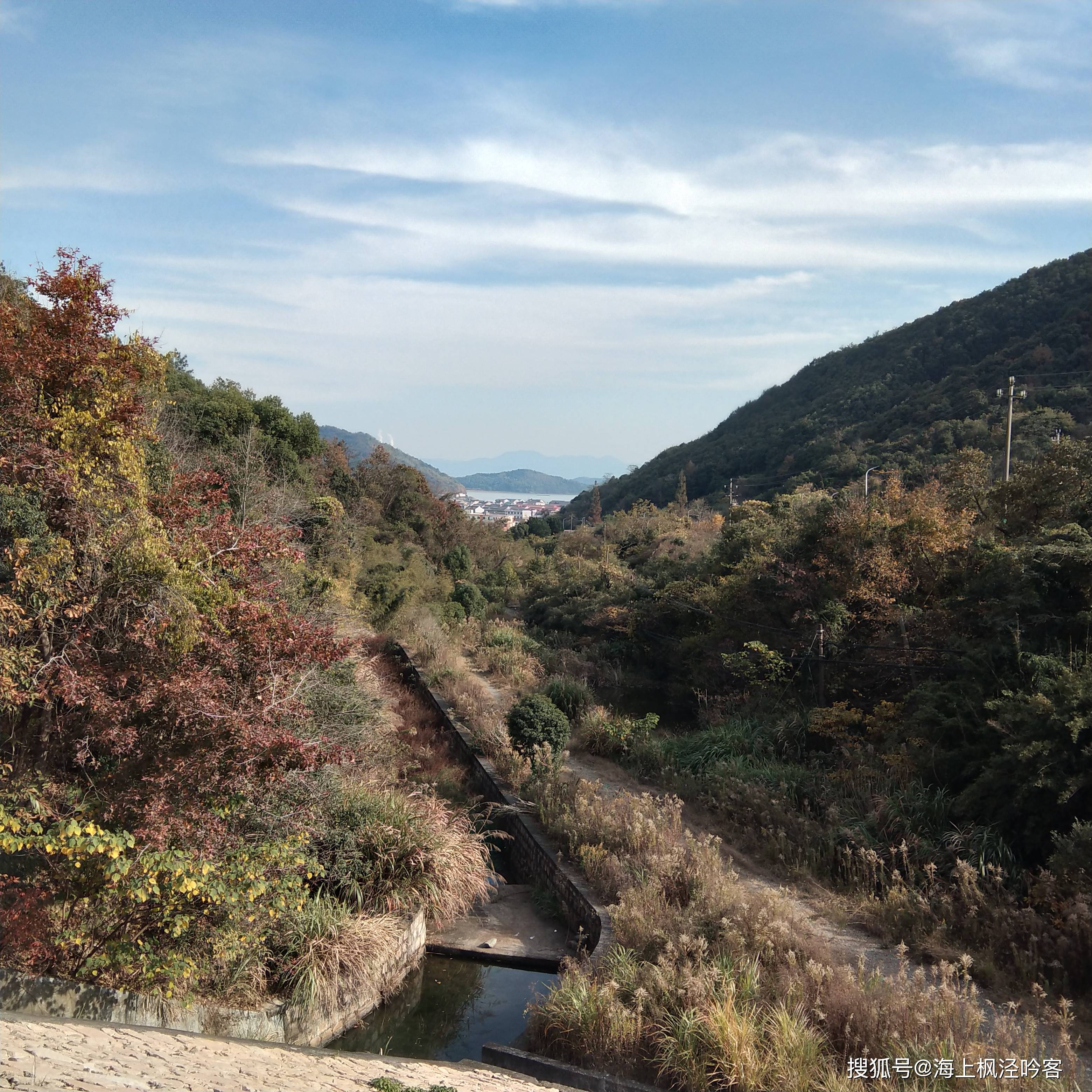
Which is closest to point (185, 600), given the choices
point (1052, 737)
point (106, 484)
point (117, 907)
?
point (106, 484)

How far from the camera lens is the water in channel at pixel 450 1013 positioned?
603 cm

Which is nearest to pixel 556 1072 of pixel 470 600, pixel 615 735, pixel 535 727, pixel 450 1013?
pixel 450 1013

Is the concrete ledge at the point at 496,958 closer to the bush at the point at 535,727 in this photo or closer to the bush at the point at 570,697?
the bush at the point at 535,727

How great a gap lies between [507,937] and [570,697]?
7.22 metres

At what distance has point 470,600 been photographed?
24156mm

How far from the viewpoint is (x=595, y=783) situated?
32.0 feet

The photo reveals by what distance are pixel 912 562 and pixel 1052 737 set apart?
612cm

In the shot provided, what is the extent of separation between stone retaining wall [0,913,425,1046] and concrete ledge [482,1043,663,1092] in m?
1.24

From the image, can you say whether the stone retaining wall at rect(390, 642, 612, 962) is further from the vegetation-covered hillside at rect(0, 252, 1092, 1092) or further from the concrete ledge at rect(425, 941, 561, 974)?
the concrete ledge at rect(425, 941, 561, 974)

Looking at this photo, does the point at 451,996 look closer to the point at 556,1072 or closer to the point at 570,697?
the point at 556,1072

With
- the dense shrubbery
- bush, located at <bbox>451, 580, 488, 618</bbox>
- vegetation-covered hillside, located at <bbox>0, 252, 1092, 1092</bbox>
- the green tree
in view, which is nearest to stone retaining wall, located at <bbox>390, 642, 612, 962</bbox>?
vegetation-covered hillside, located at <bbox>0, 252, 1092, 1092</bbox>

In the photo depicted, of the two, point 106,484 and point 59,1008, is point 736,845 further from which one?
point 106,484

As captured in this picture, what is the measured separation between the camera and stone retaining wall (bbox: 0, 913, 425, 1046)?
484 cm

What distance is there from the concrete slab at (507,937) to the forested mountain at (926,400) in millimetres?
19742
